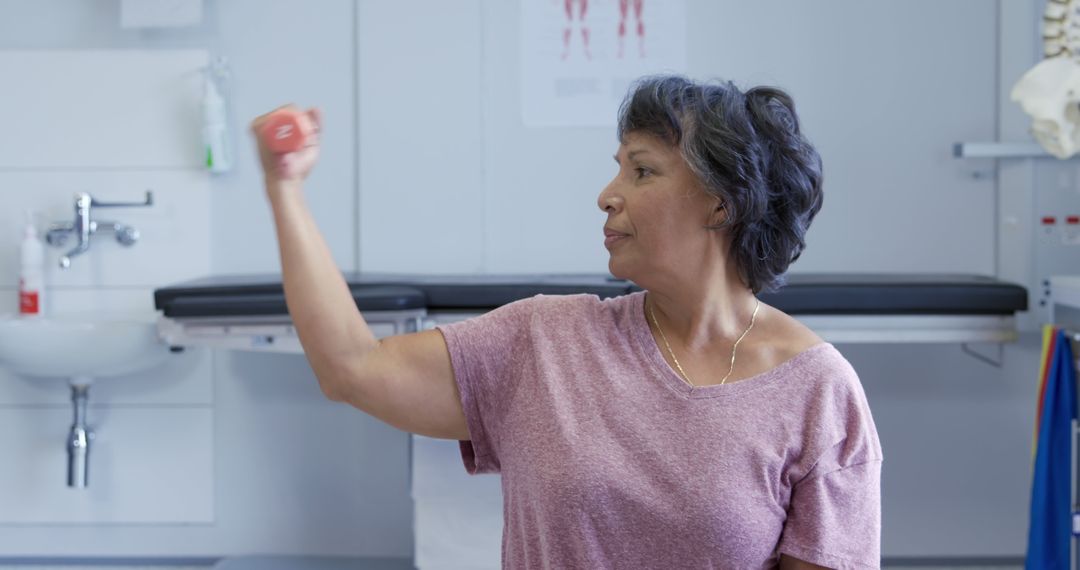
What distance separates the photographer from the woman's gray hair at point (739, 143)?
1233mm

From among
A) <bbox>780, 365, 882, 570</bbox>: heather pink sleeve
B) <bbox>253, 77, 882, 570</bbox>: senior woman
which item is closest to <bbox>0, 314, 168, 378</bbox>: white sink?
<bbox>253, 77, 882, 570</bbox>: senior woman

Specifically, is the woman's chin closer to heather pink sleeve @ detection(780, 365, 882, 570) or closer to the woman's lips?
the woman's lips

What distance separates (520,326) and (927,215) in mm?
2019

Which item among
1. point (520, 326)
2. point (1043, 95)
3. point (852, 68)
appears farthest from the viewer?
point (852, 68)

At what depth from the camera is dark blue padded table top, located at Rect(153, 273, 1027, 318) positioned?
7.92ft

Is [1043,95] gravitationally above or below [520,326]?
above

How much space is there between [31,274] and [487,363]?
212 centimetres

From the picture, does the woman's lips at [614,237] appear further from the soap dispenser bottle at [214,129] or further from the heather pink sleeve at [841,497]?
the soap dispenser bottle at [214,129]

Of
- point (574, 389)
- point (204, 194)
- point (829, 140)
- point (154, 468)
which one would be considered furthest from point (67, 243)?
point (574, 389)

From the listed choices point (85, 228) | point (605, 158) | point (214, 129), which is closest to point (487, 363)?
point (605, 158)

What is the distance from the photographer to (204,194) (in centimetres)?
304

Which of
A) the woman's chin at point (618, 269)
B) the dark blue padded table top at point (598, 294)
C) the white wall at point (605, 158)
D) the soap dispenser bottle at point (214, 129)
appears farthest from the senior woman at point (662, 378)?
the soap dispenser bottle at point (214, 129)

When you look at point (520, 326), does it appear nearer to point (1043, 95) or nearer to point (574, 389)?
point (574, 389)

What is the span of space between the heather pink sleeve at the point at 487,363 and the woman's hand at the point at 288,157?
10.2 inches
